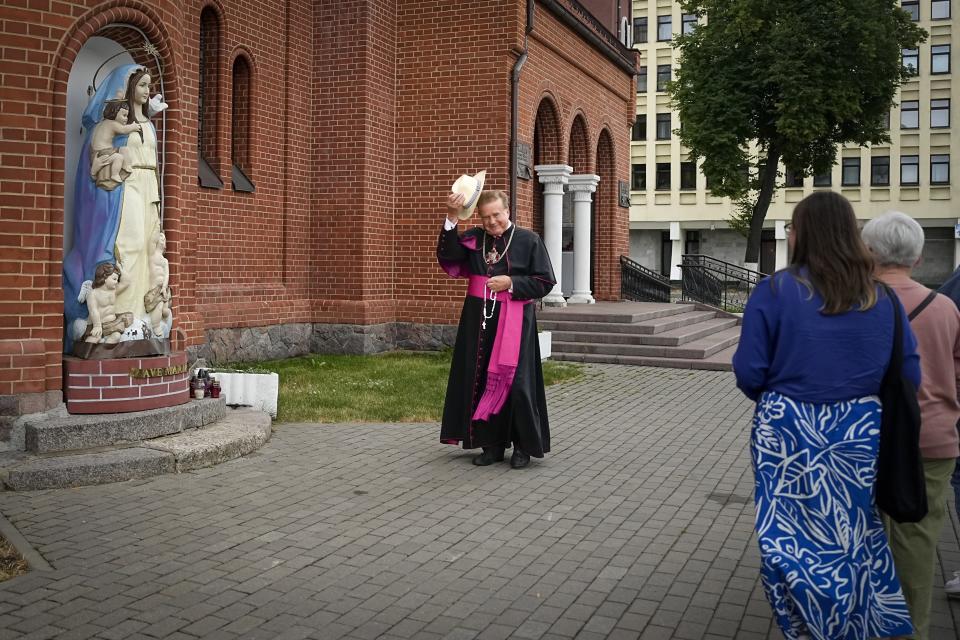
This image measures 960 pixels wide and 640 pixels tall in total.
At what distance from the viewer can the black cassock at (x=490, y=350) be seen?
7.42 m

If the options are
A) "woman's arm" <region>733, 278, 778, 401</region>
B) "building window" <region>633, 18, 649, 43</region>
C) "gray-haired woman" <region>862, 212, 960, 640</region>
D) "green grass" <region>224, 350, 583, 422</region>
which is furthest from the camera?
"building window" <region>633, 18, 649, 43</region>

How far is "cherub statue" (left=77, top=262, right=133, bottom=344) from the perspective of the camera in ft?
24.3

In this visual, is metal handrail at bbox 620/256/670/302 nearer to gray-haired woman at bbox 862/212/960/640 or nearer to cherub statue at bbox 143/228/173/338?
cherub statue at bbox 143/228/173/338

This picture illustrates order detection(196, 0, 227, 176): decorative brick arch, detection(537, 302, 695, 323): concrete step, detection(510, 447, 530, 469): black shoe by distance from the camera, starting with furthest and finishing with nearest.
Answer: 1. detection(537, 302, 695, 323): concrete step
2. detection(196, 0, 227, 176): decorative brick arch
3. detection(510, 447, 530, 469): black shoe

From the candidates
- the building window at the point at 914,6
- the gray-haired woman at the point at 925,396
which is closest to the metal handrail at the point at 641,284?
the gray-haired woman at the point at 925,396

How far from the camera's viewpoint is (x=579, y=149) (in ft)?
68.8

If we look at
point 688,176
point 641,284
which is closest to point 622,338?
point 641,284

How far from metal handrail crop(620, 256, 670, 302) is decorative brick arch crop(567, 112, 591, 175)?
2.77 metres

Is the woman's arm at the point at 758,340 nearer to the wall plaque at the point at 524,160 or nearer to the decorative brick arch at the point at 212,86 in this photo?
the decorative brick arch at the point at 212,86

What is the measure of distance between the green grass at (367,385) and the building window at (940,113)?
139ft

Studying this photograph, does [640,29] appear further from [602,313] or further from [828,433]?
[828,433]

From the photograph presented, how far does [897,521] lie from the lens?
3.62 metres

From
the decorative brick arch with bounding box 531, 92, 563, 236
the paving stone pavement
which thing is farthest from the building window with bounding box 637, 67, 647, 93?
the paving stone pavement

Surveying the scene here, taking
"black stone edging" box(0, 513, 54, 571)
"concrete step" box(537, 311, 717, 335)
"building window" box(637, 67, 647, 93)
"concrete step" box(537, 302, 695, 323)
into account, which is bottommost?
"black stone edging" box(0, 513, 54, 571)
